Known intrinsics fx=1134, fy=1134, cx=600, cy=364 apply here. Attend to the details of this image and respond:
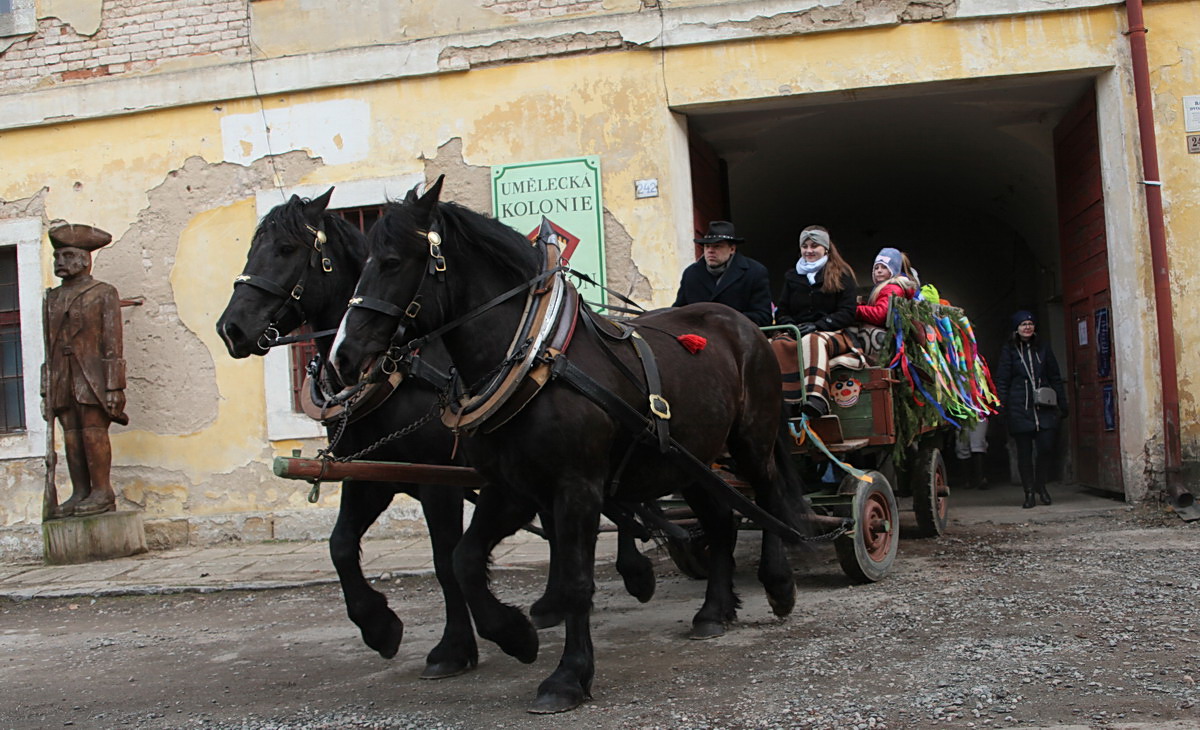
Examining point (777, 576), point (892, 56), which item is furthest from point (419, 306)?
point (892, 56)

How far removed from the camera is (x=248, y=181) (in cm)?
955

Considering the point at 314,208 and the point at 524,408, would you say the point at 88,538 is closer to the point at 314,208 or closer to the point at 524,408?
the point at 314,208

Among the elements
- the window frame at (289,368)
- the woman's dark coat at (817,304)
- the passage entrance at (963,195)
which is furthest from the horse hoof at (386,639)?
the passage entrance at (963,195)

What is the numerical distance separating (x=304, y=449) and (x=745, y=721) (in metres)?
6.50

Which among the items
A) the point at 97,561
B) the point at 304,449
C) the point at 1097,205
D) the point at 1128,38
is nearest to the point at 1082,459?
the point at 1097,205

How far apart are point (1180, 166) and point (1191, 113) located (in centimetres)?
41

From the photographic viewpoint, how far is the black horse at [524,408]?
387 centimetres

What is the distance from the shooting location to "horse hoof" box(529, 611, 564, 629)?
14.0ft

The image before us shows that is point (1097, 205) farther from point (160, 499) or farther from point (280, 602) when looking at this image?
point (160, 499)

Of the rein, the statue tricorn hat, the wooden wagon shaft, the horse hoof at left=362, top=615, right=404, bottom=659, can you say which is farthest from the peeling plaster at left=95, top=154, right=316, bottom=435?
the wooden wagon shaft

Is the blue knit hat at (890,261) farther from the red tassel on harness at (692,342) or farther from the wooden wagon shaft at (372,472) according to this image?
the wooden wagon shaft at (372,472)

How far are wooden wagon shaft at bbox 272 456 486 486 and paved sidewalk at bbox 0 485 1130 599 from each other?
295 cm

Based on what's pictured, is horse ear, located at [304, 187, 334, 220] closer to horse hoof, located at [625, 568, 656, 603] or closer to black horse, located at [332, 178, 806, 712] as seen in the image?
black horse, located at [332, 178, 806, 712]

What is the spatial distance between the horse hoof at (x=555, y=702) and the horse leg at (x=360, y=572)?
1.05 m
